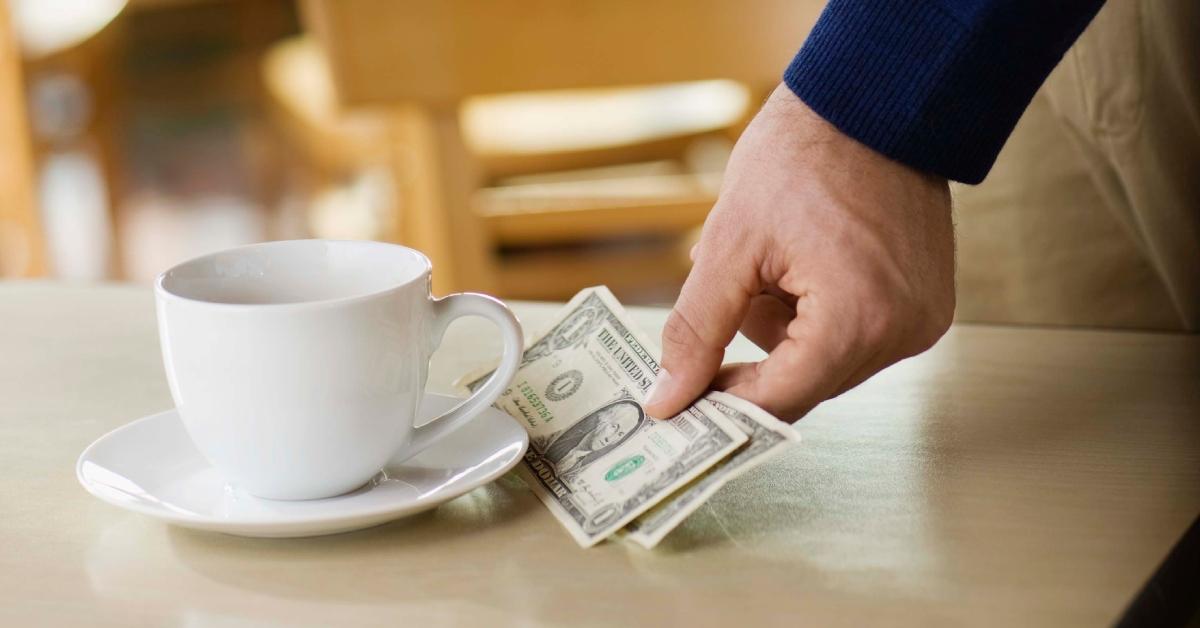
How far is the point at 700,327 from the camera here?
0.55 m

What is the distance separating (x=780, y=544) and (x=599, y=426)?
120 millimetres

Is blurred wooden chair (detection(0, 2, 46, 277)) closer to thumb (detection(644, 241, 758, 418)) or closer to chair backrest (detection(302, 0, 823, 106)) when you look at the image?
chair backrest (detection(302, 0, 823, 106))

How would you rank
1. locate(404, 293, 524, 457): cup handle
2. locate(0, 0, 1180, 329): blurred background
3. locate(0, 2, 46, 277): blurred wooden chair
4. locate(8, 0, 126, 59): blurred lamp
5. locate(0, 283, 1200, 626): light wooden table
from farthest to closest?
locate(8, 0, 126, 59): blurred lamp < locate(0, 2, 46, 277): blurred wooden chair < locate(0, 0, 1180, 329): blurred background < locate(404, 293, 524, 457): cup handle < locate(0, 283, 1200, 626): light wooden table

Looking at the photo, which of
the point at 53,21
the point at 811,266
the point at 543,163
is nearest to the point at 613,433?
the point at 811,266

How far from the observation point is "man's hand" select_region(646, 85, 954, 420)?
0.52 m

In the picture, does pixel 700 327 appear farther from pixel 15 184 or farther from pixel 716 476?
pixel 15 184

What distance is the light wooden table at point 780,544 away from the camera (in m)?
0.44

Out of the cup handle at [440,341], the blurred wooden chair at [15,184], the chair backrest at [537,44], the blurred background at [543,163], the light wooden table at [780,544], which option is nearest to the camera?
the light wooden table at [780,544]

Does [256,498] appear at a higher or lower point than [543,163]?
higher

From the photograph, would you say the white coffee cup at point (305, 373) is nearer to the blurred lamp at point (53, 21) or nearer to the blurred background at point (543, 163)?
the blurred background at point (543, 163)

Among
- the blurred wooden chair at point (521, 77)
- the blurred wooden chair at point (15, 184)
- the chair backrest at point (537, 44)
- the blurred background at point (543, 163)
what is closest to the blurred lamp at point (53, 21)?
the blurred background at point (543, 163)

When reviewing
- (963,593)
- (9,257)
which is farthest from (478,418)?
(9,257)

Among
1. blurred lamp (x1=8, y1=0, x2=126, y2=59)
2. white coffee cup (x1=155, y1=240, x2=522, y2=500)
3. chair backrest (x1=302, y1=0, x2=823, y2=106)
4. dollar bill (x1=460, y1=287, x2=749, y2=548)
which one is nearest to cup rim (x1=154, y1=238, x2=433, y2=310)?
white coffee cup (x1=155, y1=240, x2=522, y2=500)

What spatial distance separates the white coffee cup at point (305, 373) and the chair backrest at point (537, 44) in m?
0.93
